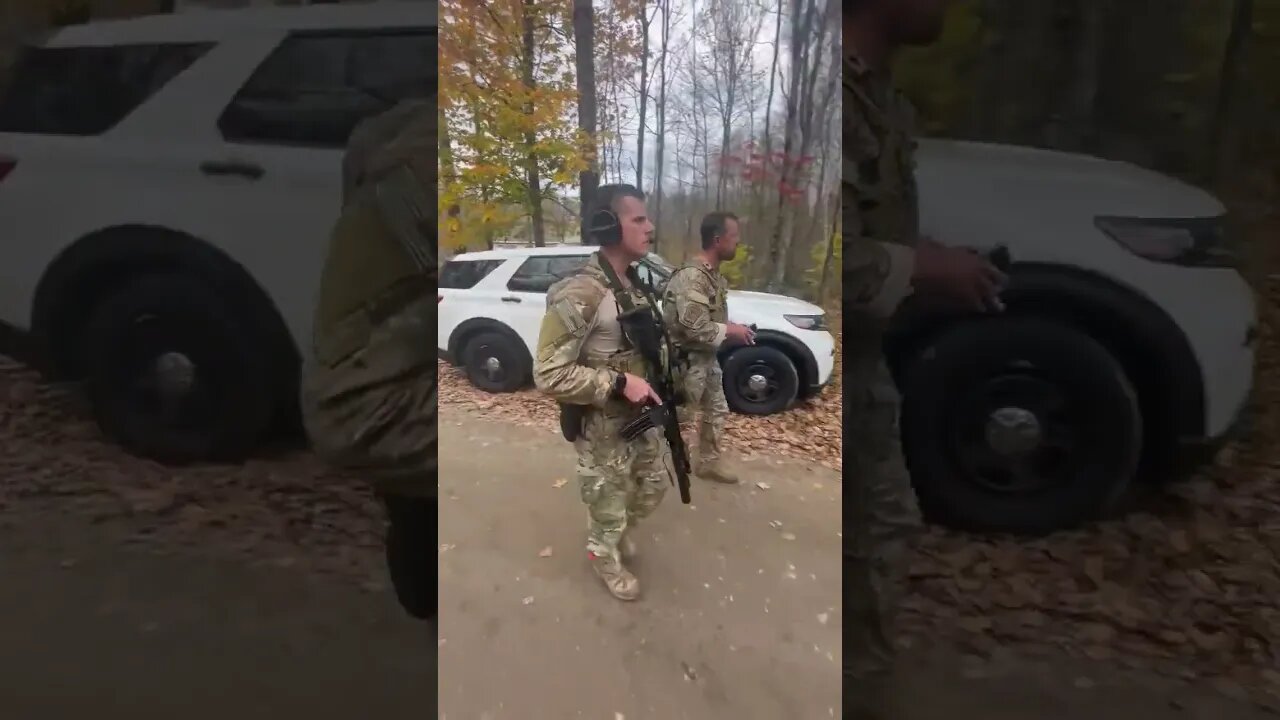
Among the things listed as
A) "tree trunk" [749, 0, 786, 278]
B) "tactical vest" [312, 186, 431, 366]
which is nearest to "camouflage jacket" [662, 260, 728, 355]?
"tree trunk" [749, 0, 786, 278]

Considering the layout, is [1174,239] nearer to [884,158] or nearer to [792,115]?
→ [884,158]

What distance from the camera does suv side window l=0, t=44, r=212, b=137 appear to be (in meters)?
2.02

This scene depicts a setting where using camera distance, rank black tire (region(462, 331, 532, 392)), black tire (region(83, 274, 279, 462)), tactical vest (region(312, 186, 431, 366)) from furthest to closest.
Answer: black tire (region(83, 274, 279, 462)), tactical vest (region(312, 186, 431, 366)), black tire (region(462, 331, 532, 392))

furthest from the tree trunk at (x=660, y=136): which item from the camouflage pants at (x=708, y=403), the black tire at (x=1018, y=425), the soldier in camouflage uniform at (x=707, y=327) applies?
the black tire at (x=1018, y=425)

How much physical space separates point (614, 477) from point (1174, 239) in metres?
1.34

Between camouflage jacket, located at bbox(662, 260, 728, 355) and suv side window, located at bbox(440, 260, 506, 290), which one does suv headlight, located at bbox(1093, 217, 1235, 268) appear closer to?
camouflage jacket, located at bbox(662, 260, 728, 355)

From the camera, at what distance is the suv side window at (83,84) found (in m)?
2.02

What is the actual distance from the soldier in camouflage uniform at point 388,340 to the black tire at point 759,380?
0.68 meters

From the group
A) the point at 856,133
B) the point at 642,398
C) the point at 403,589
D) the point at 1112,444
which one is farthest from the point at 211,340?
the point at 1112,444

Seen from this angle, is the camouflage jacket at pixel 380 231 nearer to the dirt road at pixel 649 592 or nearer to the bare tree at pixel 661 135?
the dirt road at pixel 649 592

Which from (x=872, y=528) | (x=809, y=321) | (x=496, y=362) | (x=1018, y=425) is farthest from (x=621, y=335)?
(x=1018, y=425)

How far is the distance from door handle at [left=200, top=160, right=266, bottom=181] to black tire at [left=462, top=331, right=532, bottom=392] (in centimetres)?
69

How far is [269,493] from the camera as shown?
2.08 m

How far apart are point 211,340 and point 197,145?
1.56 ft
